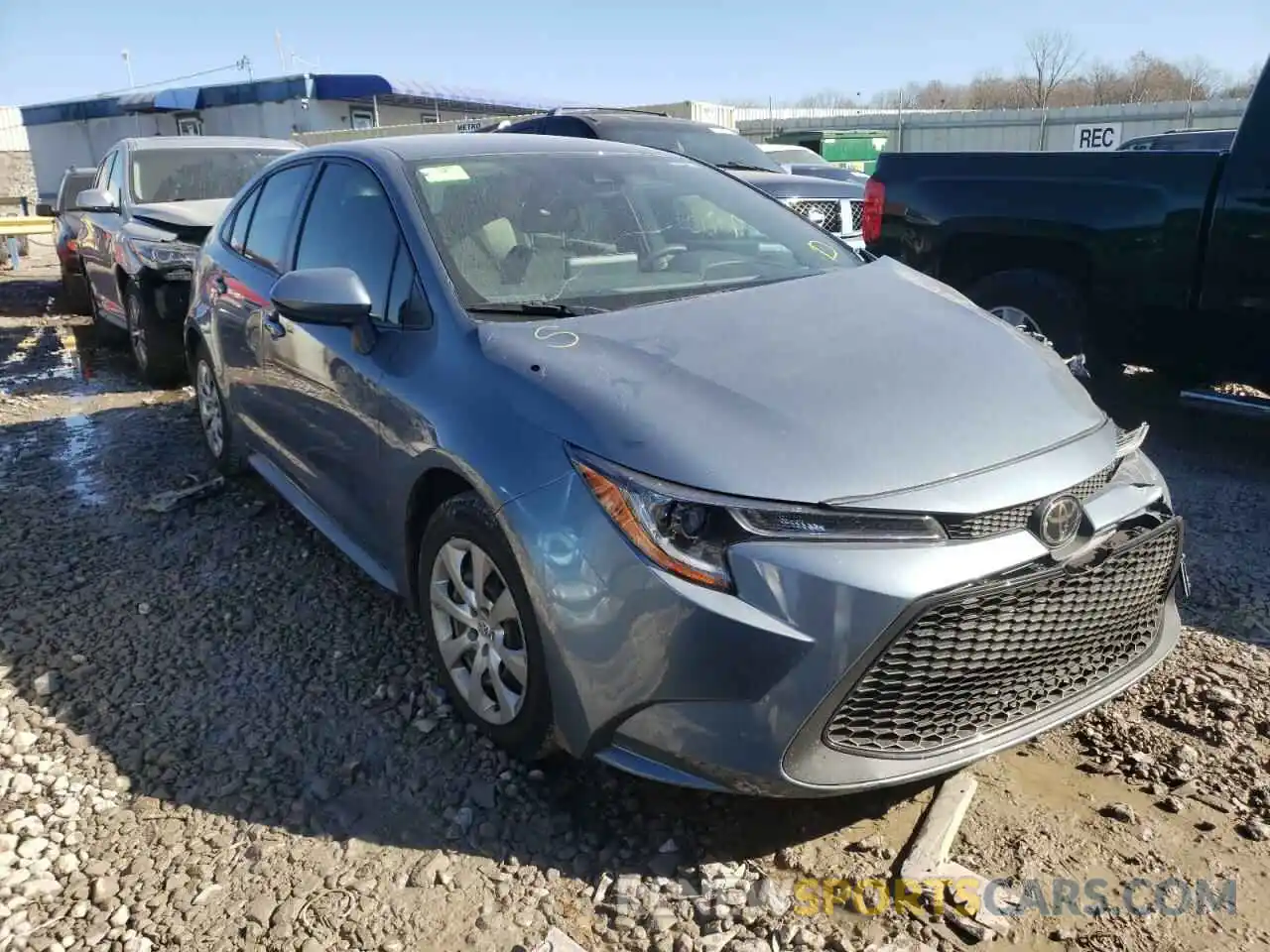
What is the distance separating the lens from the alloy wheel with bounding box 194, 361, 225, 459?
509cm

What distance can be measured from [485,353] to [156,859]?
1540 mm

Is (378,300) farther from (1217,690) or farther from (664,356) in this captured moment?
(1217,690)

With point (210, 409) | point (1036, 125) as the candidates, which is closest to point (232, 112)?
point (1036, 125)

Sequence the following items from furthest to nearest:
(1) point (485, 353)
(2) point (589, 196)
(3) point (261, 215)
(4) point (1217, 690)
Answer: (3) point (261, 215) < (2) point (589, 196) < (4) point (1217, 690) < (1) point (485, 353)

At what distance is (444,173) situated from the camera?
3.47 meters

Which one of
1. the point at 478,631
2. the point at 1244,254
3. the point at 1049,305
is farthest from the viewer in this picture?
the point at 1049,305

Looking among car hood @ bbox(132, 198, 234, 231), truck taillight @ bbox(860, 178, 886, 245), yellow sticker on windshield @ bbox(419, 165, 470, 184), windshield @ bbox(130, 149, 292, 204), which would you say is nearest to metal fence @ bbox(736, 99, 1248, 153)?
windshield @ bbox(130, 149, 292, 204)

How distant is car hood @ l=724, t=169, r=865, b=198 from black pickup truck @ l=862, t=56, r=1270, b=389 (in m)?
3.28

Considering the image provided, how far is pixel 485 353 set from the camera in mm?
2787

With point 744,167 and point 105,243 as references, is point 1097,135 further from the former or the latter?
point 105,243

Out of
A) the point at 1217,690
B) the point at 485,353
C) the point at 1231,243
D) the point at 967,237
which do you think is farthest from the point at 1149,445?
the point at 485,353

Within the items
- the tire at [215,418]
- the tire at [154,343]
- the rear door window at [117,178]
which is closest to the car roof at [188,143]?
the rear door window at [117,178]

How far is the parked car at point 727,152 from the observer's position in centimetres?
946

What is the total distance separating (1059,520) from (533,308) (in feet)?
5.11
